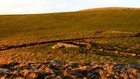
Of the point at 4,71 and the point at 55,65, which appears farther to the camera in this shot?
the point at 55,65

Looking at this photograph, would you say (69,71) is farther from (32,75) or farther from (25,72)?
(25,72)

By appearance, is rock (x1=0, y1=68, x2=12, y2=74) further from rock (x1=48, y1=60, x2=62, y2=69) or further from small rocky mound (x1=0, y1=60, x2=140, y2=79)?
rock (x1=48, y1=60, x2=62, y2=69)

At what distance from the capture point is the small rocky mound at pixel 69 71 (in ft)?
28.0

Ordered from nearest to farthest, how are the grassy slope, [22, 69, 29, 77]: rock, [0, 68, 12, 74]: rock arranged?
1. [22, 69, 29, 77]: rock
2. [0, 68, 12, 74]: rock
3. the grassy slope

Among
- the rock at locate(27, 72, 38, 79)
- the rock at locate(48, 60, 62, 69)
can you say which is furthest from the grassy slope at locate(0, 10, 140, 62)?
the rock at locate(27, 72, 38, 79)

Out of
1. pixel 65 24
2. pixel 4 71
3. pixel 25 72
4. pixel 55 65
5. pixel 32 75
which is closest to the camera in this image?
pixel 32 75

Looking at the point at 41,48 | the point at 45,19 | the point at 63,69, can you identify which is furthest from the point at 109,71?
the point at 45,19

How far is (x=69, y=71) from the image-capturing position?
344 inches

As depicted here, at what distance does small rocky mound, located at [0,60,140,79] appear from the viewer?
336 inches

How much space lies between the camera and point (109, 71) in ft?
28.6

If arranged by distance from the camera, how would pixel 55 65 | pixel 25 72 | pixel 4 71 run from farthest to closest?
pixel 55 65
pixel 4 71
pixel 25 72

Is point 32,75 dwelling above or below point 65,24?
above

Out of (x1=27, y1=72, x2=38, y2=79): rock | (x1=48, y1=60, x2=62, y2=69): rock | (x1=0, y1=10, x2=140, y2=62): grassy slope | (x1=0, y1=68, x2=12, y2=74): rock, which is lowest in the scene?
(x1=0, y1=10, x2=140, y2=62): grassy slope

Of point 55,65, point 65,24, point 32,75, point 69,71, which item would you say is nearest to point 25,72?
point 32,75
